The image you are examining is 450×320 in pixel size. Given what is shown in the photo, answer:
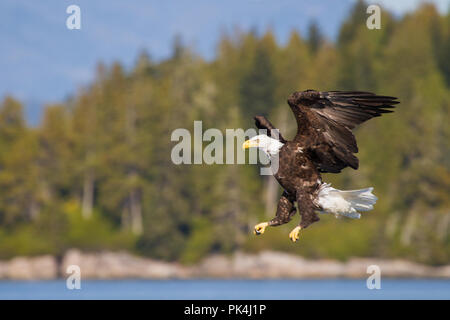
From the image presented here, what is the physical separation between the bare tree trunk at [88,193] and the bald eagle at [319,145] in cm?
5012

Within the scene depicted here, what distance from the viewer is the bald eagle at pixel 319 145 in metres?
8.49

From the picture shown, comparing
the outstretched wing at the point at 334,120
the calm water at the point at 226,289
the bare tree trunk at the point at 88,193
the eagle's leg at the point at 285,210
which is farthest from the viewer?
the bare tree trunk at the point at 88,193

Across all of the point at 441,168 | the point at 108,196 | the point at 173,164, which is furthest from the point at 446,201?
the point at 108,196

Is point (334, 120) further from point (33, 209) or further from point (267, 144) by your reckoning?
point (33, 209)

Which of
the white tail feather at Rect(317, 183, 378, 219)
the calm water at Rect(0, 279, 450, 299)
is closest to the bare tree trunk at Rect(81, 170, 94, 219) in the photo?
the calm water at Rect(0, 279, 450, 299)

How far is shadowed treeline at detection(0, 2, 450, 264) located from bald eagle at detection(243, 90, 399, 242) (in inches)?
1682

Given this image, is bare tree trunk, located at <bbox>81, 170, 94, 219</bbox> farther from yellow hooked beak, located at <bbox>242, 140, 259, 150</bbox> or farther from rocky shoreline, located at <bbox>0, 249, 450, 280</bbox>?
yellow hooked beak, located at <bbox>242, 140, 259, 150</bbox>

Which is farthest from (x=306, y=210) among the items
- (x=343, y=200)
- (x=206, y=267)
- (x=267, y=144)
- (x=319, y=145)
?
(x=206, y=267)

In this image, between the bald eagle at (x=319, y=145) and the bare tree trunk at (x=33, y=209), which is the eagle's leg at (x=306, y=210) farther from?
the bare tree trunk at (x=33, y=209)

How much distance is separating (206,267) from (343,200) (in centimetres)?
4459

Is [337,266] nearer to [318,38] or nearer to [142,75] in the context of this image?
[142,75]

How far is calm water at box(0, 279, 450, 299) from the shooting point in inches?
1400

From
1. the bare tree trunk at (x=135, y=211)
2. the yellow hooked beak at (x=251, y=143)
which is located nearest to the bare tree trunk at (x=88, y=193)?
the bare tree trunk at (x=135, y=211)

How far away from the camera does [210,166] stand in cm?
5812
